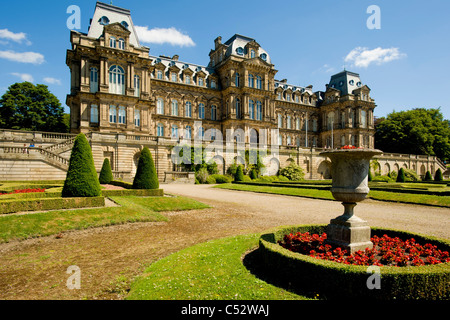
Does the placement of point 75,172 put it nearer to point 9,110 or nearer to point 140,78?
point 140,78

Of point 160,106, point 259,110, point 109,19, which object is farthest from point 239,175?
point 109,19

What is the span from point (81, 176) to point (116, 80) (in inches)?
1092

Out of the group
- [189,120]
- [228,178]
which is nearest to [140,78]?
[189,120]

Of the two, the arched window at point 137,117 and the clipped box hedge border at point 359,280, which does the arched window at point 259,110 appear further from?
the clipped box hedge border at point 359,280

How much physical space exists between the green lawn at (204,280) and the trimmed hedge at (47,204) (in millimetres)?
7931

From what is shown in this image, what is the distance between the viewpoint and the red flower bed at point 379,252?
550cm

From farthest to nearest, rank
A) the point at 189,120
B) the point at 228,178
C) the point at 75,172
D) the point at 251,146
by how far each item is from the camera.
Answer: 1. the point at 189,120
2. the point at 251,146
3. the point at 228,178
4. the point at 75,172

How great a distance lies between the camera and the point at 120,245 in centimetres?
859

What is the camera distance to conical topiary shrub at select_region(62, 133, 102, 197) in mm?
13328

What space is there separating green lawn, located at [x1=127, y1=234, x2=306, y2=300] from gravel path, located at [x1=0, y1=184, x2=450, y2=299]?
610 mm

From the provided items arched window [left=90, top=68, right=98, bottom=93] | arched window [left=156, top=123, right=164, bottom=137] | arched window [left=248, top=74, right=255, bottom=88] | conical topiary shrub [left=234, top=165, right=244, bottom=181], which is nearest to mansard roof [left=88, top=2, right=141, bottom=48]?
arched window [left=90, top=68, right=98, bottom=93]

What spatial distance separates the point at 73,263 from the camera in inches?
278

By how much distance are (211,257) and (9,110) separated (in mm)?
53699

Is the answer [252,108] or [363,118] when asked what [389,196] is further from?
[363,118]
